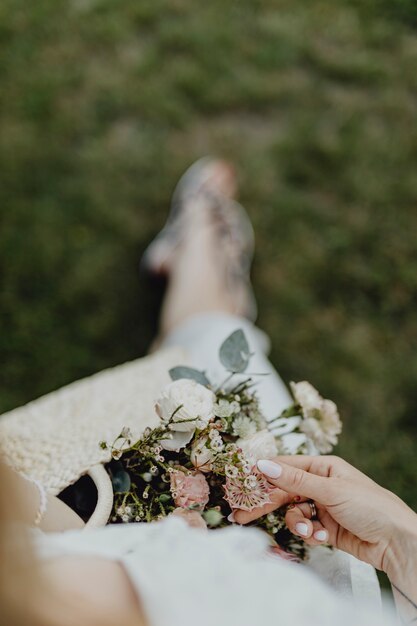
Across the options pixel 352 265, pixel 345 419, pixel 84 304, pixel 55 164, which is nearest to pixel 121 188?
pixel 55 164

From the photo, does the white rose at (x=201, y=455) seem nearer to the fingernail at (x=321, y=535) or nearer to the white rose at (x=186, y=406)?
the white rose at (x=186, y=406)

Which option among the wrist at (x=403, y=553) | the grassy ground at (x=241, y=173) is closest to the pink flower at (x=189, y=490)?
the wrist at (x=403, y=553)

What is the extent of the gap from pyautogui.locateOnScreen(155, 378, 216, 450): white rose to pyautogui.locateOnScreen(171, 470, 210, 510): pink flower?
0.20 ft

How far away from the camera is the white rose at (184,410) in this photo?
1.20 meters

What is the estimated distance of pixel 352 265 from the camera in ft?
8.71

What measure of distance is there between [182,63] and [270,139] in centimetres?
53

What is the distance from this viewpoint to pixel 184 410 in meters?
1.21

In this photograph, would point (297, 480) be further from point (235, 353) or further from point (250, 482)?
point (235, 353)

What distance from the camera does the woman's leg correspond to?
194cm

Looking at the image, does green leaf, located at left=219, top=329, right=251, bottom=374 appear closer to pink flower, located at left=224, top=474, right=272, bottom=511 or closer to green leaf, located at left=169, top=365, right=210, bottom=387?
green leaf, located at left=169, top=365, right=210, bottom=387

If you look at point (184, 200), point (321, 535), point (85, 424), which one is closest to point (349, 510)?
point (321, 535)

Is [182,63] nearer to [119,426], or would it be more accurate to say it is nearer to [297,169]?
[297,169]

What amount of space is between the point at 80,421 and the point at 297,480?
2.15 feet

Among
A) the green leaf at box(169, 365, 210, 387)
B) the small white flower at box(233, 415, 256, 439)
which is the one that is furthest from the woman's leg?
the small white flower at box(233, 415, 256, 439)
